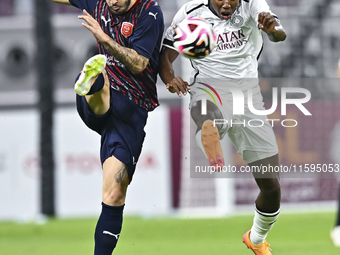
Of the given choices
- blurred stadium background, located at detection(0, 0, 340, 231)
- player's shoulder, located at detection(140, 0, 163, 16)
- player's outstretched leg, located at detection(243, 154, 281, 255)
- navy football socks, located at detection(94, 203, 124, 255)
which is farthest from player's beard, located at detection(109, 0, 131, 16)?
blurred stadium background, located at detection(0, 0, 340, 231)

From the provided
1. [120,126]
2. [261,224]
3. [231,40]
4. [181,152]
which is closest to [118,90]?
[120,126]

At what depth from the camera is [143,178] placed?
432 inches

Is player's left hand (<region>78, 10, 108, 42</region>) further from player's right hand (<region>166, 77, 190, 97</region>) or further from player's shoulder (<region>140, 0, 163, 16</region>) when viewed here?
player's right hand (<region>166, 77, 190, 97</region>)

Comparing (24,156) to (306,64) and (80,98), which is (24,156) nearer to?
(306,64)

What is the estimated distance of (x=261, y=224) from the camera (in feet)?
17.7

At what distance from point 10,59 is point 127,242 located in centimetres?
833

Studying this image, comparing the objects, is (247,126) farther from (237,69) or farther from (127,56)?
(127,56)

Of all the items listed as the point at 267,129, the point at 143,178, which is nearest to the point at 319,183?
the point at 143,178

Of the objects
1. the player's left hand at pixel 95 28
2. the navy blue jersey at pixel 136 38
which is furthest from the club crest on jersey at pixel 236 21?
the player's left hand at pixel 95 28

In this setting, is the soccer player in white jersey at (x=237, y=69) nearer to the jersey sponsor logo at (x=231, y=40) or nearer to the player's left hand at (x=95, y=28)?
the jersey sponsor logo at (x=231, y=40)

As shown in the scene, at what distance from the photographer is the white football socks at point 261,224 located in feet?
17.5

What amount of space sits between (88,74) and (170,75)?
0.77 metres

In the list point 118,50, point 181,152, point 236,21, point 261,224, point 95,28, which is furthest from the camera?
point 181,152

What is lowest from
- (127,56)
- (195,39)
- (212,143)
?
(212,143)
